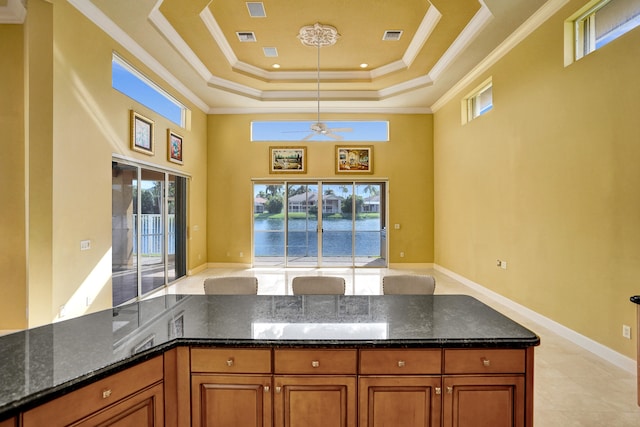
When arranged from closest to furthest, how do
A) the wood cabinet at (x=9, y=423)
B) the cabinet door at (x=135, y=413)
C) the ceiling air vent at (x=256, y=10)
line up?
the wood cabinet at (x=9, y=423), the cabinet door at (x=135, y=413), the ceiling air vent at (x=256, y=10)

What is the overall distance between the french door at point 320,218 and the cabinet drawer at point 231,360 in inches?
251

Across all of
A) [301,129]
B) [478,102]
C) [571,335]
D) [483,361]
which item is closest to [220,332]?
[483,361]

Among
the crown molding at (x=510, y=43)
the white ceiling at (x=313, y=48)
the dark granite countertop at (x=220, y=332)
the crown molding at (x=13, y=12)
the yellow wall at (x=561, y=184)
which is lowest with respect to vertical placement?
the dark granite countertop at (x=220, y=332)

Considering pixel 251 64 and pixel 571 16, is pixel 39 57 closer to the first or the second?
pixel 251 64

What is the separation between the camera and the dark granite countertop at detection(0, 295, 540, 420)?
3.77ft

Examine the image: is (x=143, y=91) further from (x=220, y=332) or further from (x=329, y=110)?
(x=220, y=332)

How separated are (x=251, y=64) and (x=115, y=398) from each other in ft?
19.2

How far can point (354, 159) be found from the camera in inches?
303

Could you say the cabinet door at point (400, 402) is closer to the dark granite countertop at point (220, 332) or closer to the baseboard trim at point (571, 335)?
the dark granite countertop at point (220, 332)

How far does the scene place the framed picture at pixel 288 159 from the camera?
7704 millimetres

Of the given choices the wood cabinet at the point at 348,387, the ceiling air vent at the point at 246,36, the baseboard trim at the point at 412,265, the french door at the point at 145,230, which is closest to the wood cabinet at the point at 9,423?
the wood cabinet at the point at 348,387

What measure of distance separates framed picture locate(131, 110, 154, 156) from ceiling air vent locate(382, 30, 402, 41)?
395cm

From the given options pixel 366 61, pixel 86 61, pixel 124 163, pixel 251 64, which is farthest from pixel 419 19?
pixel 124 163

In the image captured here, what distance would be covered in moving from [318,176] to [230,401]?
21.4ft
